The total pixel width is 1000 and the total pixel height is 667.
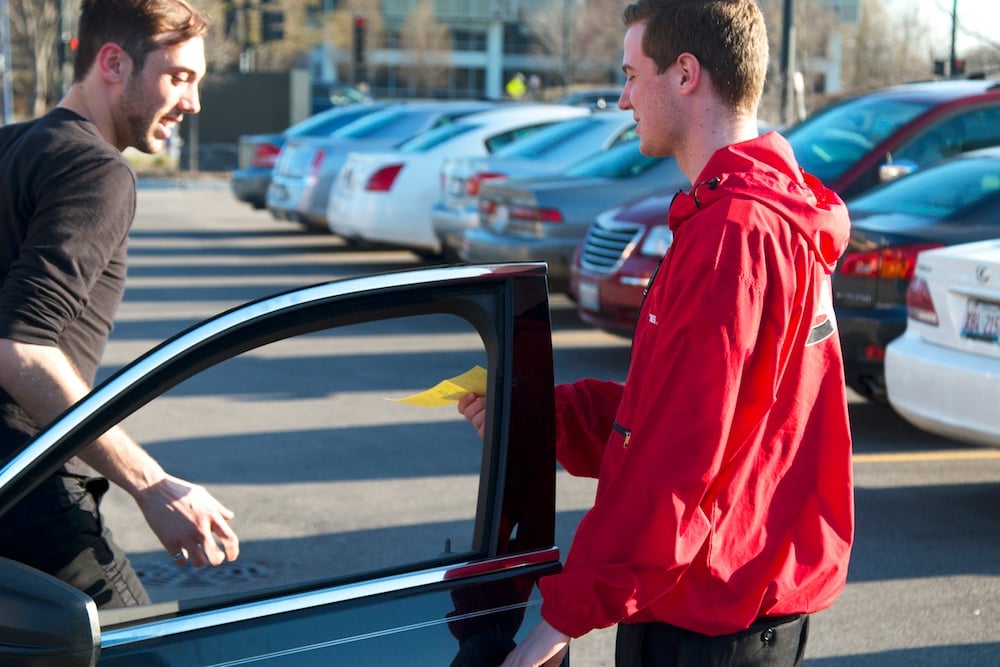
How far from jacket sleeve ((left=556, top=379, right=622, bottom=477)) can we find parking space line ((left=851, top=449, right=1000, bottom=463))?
4433 millimetres

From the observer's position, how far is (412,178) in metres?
13.5

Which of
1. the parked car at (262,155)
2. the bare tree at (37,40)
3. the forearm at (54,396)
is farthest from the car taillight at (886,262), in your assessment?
the bare tree at (37,40)

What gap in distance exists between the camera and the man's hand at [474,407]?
2.27 meters

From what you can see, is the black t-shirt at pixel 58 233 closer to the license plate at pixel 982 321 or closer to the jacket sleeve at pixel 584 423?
the jacket sleeve at pixel 584 423

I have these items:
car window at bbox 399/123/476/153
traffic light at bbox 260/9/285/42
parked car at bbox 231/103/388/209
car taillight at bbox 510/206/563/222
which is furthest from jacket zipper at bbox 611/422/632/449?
traffic light at bbox 260/9/285/42

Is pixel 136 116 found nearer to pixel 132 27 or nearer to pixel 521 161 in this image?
pixel 132 27

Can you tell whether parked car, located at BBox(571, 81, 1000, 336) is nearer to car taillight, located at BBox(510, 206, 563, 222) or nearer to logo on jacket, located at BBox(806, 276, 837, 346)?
car taillight, located at BBox(510, 206, 563, 222)

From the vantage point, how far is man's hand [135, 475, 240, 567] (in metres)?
2.41

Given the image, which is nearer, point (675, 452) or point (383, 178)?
point (675, 452)

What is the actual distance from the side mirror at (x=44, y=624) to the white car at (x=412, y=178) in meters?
11.3

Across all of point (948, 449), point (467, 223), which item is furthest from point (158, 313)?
point (948, 449)

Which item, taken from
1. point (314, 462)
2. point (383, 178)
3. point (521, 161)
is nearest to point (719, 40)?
point (314, 462)

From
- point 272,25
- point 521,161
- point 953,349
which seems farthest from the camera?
point 272,25

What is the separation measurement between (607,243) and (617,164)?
1893 millimetres
